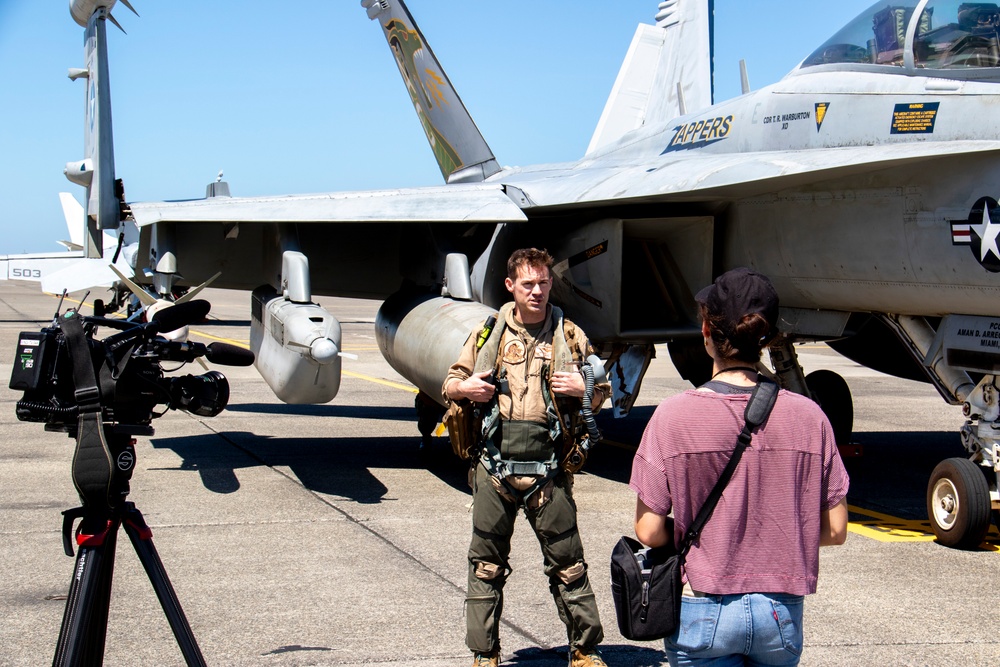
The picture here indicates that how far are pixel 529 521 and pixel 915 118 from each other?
391cm

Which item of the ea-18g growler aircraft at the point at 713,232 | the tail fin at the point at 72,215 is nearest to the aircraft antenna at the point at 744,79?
the ea-18g growler aircraft at the point at 713,232

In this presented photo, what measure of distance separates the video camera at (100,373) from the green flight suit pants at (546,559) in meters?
1.28

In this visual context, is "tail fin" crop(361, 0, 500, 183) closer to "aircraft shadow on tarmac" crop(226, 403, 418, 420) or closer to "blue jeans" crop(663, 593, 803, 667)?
"aircraft shadow on tarmac" crop(226, 403, 418, 420)

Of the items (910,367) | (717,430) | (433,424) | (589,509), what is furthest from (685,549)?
(910,367)

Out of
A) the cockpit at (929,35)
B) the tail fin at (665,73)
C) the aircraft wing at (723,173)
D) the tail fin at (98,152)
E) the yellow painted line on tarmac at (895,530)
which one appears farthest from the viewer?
the tail fin at (665,73)

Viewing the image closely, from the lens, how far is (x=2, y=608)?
495 centimetres

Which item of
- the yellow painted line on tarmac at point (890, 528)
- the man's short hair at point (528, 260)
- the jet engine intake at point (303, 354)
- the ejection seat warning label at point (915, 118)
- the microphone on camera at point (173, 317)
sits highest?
the ejection seat warning label at point (915, 118)

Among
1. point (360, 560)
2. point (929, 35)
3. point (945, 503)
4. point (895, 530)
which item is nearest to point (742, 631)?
point (360, 560)

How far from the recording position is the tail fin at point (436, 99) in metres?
12.4

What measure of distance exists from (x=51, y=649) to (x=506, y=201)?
5.59m

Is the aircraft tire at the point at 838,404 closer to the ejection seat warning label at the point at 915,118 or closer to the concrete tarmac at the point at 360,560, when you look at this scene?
the concrete tarmac at the point at 360,560

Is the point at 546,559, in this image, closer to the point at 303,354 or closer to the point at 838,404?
the point at 303,354

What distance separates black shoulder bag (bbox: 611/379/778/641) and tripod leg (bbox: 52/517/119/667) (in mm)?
1714

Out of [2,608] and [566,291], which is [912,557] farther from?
[2,608]
